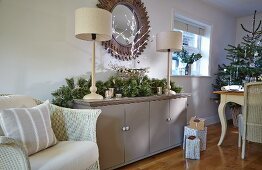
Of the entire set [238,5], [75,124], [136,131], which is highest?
[238,5]

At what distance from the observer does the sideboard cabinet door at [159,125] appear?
98.1 inches

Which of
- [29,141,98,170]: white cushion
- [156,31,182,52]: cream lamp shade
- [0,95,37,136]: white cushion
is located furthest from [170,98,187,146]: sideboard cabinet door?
[0,95,37,136]: white cushion

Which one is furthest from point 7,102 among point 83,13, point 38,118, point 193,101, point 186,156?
point 193,101

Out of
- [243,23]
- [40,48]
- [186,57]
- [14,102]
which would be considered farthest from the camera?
[243,23]

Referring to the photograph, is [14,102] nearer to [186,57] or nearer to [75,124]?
[75,124]

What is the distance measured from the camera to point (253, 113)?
2.45 metres

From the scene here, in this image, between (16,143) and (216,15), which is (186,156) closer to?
(16,143)

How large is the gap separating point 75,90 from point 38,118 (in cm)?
63

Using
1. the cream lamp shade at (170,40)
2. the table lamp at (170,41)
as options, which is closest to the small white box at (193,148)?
the table lamp at (170,41)

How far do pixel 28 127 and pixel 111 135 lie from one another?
0.83m

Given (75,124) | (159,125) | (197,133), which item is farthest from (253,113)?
(75,124)

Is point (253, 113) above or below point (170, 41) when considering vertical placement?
below

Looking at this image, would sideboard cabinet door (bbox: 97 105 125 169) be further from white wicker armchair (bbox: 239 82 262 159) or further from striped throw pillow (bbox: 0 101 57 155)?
white wicker armchair (bbox: 239 82 262 159)

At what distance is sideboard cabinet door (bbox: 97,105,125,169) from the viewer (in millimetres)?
1985
